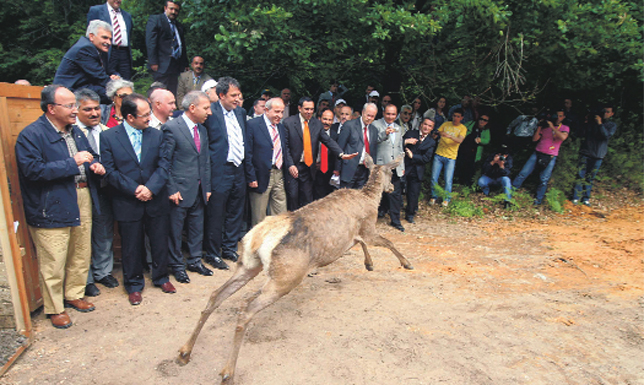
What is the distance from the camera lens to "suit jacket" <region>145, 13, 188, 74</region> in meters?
7.77

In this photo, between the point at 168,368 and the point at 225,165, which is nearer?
the point at 168,368

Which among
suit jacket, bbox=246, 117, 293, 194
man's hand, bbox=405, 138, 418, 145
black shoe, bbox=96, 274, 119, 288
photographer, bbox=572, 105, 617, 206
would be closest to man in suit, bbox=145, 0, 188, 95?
suit jacket, bbox=246, 117, 293, 194

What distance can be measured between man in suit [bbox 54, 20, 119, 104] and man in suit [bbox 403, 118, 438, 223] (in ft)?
19.2

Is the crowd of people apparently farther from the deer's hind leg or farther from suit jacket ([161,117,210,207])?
the deer's hind leg

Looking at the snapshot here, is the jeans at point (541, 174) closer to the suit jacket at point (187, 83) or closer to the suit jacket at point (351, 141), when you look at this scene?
the suit jacket at point (351, 141)

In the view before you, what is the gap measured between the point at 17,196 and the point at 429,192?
344 inches

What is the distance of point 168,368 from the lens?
3.97 metres

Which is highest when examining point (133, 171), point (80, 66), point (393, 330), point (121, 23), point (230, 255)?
point (121, 23)

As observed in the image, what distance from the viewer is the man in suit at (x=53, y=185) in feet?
14.0

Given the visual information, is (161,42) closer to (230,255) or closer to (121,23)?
(121,23)

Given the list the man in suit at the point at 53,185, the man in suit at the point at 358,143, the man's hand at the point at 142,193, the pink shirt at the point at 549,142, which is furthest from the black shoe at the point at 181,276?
the pink shirt at the point at 549,142

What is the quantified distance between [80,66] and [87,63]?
0.11 metres

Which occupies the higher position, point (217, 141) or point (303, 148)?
point (217, 141)

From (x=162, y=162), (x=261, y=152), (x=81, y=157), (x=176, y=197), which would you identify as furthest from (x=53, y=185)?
(x=261, y=152)
